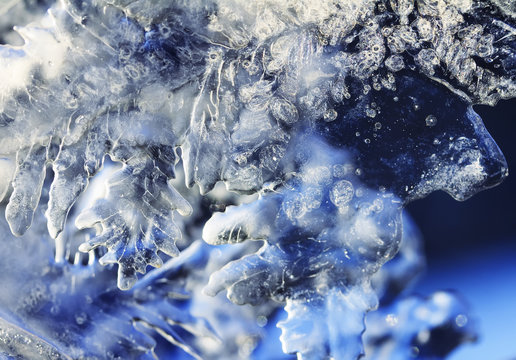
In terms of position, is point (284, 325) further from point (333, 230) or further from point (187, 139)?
point (187, 139)

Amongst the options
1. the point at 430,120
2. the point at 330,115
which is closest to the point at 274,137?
the point at 330,115

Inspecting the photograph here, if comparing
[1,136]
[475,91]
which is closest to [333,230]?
[475,91]

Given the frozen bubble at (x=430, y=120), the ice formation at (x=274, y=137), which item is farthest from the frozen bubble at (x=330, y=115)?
the frozen bubble at (x=430, y=120)

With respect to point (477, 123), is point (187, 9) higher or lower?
higher

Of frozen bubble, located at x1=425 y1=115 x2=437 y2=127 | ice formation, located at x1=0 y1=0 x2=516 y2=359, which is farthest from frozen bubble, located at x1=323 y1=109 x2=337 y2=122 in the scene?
frozen bubble, located at x1=425 y1=115 x2=437 y2=127

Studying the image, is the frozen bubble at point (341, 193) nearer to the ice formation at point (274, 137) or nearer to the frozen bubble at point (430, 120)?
the ice formation at point (274, 137)

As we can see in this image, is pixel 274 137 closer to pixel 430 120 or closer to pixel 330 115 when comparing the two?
pixel 330 115

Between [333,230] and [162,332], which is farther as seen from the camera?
[162,332]

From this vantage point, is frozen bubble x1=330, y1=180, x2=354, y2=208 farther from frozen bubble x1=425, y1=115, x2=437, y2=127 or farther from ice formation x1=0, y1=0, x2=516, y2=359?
frozen bubble x1=425, y1=115, x2=437, y2=127
